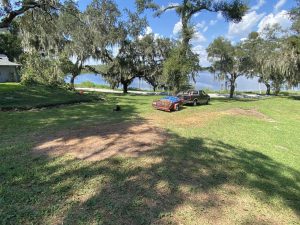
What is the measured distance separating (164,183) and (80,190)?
5.80 ft

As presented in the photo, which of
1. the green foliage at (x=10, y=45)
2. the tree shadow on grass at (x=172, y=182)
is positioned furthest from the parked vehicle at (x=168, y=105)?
the green foliage at (x=10, y=45)

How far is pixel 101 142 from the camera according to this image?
8.38 m

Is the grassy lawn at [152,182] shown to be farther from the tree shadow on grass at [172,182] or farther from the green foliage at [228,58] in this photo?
the green foliage at [228,58]

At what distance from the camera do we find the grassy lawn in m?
4.62

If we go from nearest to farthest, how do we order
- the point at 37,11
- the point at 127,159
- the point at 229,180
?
1. the point at 229,180
2. the point at 127,159
3. the point at 37,11

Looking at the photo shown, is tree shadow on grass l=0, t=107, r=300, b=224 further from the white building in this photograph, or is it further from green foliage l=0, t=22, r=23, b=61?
green foliage l=0, t=22, r=23, b=61

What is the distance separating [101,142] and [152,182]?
305 centimetres

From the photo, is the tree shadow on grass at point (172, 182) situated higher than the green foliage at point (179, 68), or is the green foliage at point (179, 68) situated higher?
the green foliage at point (179, 68)

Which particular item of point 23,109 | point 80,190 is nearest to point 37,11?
point 23,109

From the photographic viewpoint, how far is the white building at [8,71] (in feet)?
120

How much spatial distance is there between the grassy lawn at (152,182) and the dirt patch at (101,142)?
0.33 feet

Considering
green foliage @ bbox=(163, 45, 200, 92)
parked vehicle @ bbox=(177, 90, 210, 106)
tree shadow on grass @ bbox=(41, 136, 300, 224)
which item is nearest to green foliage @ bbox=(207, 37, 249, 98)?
green foliage @ bbox=(163, 45, 200, 92)

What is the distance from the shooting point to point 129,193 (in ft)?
17.3

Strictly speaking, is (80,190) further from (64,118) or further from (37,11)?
(37,11)
